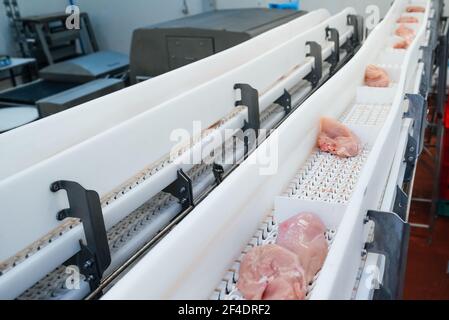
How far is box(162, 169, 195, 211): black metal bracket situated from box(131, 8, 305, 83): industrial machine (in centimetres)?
116

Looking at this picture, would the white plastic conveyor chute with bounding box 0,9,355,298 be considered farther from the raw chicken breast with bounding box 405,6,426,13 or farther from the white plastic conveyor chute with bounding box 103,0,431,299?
the raw chicken breast with bounding box 405,6,426,13

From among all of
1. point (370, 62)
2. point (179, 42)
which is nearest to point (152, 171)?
point (179, 42)

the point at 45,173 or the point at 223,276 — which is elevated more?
the point at 45,173

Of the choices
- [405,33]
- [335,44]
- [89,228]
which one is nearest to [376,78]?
[335,44]

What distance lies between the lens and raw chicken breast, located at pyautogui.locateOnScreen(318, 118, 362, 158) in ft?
4.60

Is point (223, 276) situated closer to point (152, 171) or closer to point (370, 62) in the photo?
point (152, 171)

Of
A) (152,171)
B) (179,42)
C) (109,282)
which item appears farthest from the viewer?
(179,42)

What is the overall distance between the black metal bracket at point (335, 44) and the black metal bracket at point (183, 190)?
153 cm

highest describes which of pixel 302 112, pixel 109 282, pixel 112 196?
pixel 302 112

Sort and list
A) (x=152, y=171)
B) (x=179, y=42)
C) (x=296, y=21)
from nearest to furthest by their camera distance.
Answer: (x=152, y=171)
(x=179, y=42)
(x=296, y=21)

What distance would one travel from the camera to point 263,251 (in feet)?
3.07

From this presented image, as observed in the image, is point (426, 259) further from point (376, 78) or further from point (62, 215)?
point (62, 215)

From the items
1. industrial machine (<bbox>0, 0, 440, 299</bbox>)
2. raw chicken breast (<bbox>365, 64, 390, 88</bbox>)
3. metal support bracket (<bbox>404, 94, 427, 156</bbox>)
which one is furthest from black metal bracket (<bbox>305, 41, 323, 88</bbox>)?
metal support bracket (<bbox>404, 94, 427, 156</bbox>)
